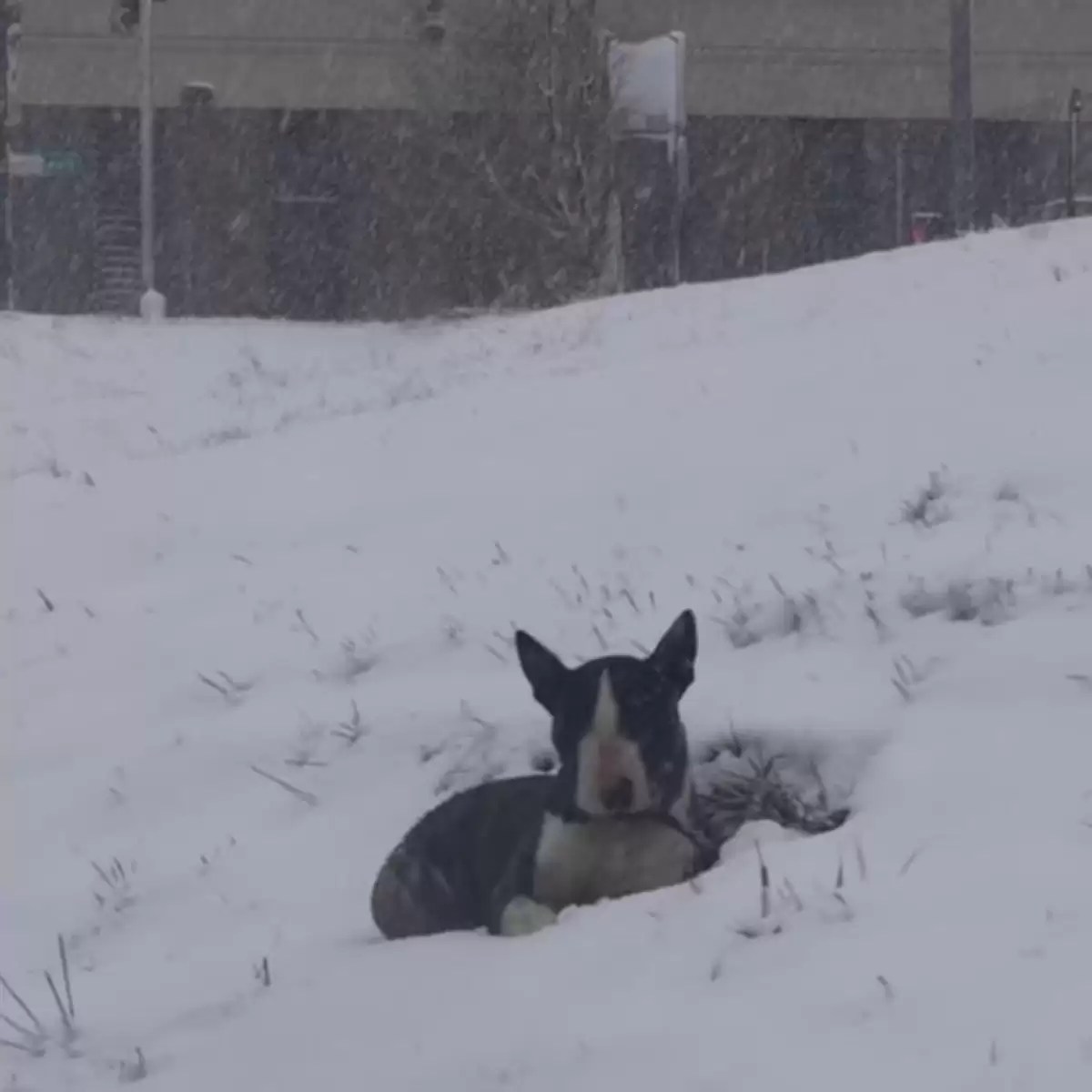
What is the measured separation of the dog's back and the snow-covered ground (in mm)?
116

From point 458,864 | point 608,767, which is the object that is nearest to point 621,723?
point 608,767

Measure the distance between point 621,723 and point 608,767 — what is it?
4.5 inches

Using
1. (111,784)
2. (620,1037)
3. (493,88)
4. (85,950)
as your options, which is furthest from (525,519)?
(493,88)

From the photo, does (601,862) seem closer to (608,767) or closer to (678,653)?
(608,767)

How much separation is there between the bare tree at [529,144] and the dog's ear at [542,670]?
76.9 ft

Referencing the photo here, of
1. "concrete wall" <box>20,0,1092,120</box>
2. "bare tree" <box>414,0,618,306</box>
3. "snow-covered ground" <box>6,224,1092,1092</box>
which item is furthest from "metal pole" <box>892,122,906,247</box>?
"snow-covered ground" <box>6,224,1092,1092</box>

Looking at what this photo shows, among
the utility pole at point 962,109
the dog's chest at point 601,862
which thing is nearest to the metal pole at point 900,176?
the utility pole at point 962,109

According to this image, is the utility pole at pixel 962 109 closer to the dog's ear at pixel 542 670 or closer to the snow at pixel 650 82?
the snow at pixel 650 82

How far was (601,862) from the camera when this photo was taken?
4770mm

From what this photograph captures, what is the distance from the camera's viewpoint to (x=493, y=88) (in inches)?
1125

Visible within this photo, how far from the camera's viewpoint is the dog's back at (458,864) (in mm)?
5020

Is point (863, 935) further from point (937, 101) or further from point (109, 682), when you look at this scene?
point (937, 101)

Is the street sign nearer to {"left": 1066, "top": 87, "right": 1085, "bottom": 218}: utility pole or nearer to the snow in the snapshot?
the snow

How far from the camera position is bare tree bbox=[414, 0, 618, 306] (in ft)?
92.4
